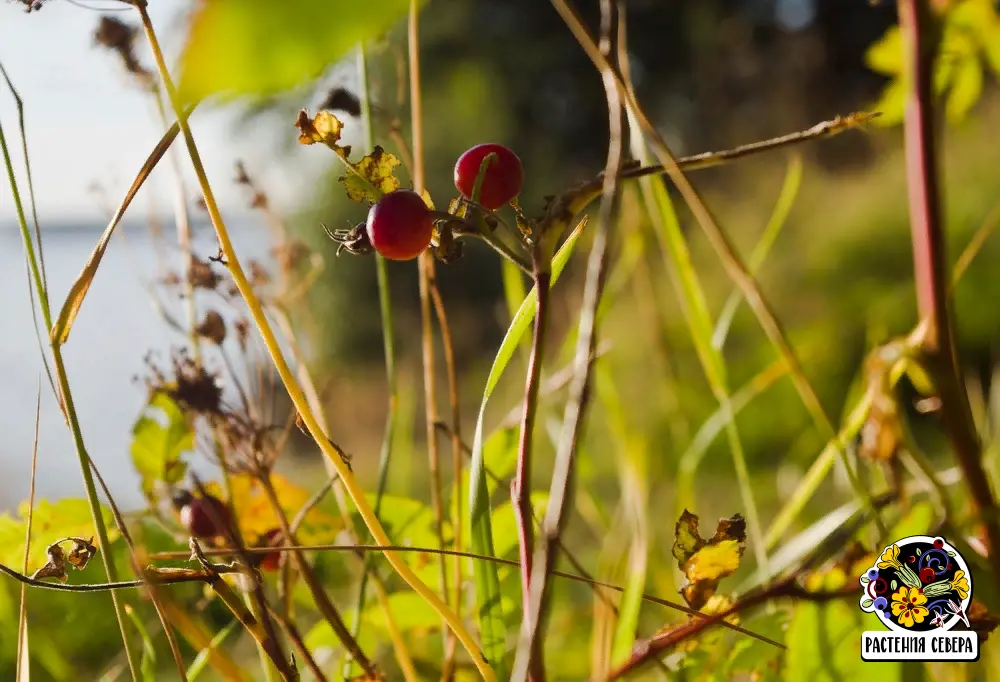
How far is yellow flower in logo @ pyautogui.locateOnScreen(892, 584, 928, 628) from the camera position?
0.17 m

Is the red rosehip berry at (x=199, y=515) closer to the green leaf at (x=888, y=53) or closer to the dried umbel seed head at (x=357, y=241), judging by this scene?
the dried umbel seed head at (x=357, y=241)

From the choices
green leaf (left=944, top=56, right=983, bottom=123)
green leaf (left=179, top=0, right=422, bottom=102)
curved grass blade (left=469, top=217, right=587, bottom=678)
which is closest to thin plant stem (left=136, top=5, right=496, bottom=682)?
curved grass blade (left=469, top=217, right=587, bottom=678)

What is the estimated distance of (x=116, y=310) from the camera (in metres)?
0.50

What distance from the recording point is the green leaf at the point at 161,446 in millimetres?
239

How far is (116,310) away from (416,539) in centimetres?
Result: 32

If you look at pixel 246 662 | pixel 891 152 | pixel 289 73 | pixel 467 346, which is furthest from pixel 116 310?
pixel 891 152

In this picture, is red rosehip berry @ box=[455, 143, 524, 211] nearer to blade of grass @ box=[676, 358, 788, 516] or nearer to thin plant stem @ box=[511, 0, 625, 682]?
thin plant stem @ box=[511, 0, 625, 682]

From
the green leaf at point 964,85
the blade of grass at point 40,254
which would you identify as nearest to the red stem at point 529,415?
the blade of grass at point 40,254

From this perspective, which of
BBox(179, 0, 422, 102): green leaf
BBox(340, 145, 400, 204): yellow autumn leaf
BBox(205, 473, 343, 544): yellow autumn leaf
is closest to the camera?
BBox(179, 0, 422, 102): green leaf

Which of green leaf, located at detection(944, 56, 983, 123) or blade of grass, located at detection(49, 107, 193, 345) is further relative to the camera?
green leaf, located at detection(944, 56, 983, 123)

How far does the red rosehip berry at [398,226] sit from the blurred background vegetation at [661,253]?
4cm

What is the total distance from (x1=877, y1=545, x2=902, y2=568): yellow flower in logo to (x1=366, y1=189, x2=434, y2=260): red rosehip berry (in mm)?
119

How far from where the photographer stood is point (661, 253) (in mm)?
558

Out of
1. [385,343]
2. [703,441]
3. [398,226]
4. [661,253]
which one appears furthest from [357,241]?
[661,253]
